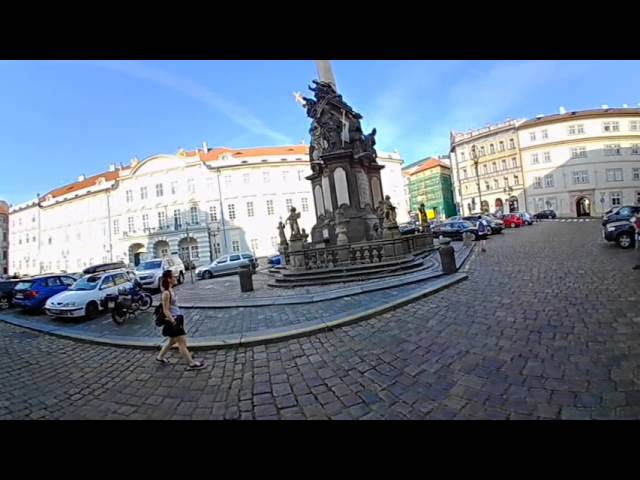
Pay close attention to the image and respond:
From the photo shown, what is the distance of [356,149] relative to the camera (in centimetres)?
1395

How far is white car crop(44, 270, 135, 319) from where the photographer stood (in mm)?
8125

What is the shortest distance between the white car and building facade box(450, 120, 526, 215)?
162 feet

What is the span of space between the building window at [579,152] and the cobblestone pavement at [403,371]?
5383 centimetres

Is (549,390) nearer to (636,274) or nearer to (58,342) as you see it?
(636,274)

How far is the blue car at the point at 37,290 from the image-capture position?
1013cm

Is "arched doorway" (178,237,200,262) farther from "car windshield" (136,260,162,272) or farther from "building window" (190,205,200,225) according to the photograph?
"car windshield" (136,260,162,272)

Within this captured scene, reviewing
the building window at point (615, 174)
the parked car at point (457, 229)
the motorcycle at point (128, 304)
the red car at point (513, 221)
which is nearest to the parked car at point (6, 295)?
the motorcycle at point (128, 304)

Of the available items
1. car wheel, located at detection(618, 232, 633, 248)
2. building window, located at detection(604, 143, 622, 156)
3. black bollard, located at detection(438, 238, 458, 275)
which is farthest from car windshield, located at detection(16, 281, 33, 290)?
building window, located at detection(604, 143, 622, 156)

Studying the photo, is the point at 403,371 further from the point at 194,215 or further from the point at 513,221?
the point at 194,215

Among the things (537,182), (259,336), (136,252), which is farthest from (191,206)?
(537,182)

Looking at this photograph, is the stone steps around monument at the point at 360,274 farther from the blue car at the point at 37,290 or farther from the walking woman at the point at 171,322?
the blue car at the point at 37,290

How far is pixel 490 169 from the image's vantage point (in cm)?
5219
